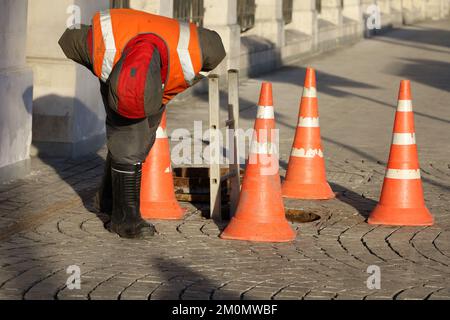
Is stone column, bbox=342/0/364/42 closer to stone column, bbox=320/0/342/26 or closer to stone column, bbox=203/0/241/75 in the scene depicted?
stone column, bbox=320/0/342/26

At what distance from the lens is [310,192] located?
9984mm

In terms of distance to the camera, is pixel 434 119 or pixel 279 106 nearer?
pixel 434 119

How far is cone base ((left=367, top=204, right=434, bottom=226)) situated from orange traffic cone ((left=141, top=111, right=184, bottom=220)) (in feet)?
4.65

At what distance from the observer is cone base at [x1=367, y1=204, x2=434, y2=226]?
351 inches

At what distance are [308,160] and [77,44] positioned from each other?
8.87 ft

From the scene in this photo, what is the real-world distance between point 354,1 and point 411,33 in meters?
4.06

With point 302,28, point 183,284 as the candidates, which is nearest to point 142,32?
point 183,284

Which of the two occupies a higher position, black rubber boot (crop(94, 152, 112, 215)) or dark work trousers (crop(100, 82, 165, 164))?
dark work trousers (crop(100, 82, 165, 164))

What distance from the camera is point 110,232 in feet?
27.6

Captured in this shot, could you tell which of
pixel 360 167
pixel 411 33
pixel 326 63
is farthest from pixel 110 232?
pixel 411 33

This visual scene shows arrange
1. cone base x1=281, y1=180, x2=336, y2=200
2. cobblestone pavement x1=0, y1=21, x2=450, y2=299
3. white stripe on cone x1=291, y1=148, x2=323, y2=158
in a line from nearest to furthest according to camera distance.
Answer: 1. cobblestone pavement x1=0, y1=21, x2=450, y2=299
2. cone base x1=281, y1=180, x2=336, y2=200
3. white stripe on cone x1=291, y1=148, x2=323, y2=158

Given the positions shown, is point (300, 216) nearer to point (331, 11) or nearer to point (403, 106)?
point (403, 106)

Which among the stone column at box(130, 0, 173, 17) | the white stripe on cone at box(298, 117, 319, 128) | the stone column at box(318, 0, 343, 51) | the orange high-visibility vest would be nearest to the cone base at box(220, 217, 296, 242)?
the orange high-visibility vest
